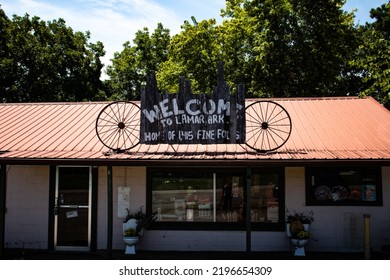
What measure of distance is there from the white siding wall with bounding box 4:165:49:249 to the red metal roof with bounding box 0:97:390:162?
946 mm

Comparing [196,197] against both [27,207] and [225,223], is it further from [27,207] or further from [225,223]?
[27,207]

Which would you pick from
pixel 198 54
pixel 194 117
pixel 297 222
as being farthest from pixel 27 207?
pixel 198 54

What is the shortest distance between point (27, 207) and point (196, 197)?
14.4ft

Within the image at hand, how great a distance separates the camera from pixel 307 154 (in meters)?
8.84

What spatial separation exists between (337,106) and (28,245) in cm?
959

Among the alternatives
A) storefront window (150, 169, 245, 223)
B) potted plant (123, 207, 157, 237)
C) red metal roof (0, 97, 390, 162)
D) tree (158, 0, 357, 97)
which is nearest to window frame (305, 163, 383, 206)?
red metal roof (0, 97, 390, 162)

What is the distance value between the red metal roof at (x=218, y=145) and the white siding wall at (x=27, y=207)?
95 cm

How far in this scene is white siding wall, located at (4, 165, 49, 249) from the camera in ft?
34.3

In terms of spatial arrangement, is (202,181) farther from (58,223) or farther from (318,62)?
(318,62)

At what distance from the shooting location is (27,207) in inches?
414

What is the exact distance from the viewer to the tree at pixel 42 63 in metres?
31.2

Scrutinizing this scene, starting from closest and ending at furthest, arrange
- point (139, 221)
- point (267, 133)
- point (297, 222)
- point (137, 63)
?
point (297, 222) < point (139, 221) < point (267, 133) < point (137, 63)

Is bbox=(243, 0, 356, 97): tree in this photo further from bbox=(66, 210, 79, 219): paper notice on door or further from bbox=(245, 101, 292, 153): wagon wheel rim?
bbox=(66, 210, 79, 219): paper notice on door

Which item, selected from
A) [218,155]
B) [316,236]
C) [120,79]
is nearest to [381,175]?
[316,236]
